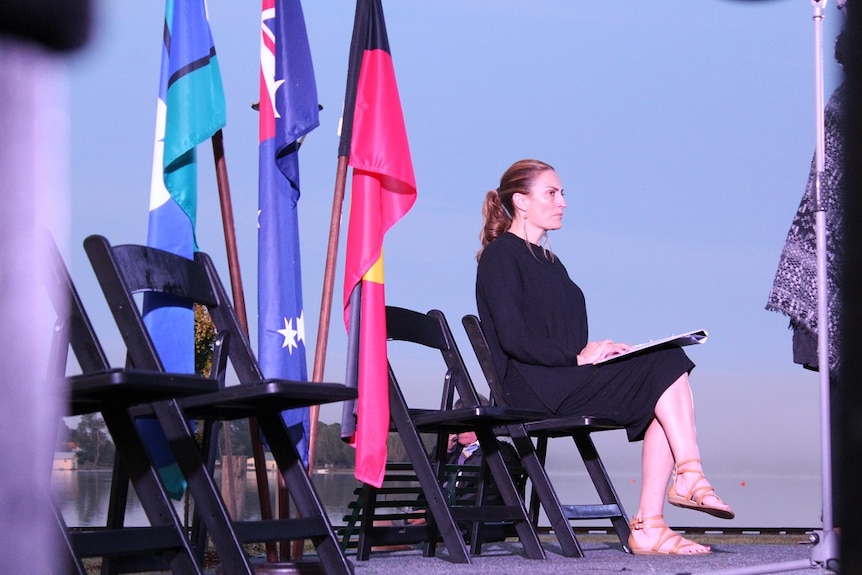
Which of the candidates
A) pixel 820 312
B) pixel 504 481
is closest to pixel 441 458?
pixel 504 481

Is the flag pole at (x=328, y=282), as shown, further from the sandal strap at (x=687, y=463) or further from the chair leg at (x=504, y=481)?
the sandal strap at (x=687, y=463)

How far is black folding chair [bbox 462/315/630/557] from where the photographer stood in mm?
3240

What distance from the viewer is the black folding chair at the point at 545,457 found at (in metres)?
3.24

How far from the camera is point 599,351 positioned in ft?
10.9

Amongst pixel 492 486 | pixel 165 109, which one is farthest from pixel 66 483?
pixel 492 486

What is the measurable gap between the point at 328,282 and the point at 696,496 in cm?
135

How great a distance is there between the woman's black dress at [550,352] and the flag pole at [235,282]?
0.98 metres

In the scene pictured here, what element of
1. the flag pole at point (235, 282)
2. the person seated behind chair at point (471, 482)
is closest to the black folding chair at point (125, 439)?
the flag pole at point (235, 282)

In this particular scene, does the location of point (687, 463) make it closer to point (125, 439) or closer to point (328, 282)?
point (328, 282)

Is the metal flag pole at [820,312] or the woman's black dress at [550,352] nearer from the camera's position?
the metal flag pole at [820,312]

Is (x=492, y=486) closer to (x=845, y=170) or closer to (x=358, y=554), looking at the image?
(x=358, y=554)

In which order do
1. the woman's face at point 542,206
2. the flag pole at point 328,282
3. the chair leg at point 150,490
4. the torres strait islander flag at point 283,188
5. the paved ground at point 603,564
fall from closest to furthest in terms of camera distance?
the chair leg at point 150,490
the paved ground at point 603,564
the torres strait islander flag at point 283,188
the flag pole at point 328,282
the woman's face at point 542,206

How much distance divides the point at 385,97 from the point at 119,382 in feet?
5.67

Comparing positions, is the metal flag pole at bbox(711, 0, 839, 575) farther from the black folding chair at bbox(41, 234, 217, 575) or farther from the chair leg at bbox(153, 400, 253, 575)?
the black folding chair at bbox(41, 234, 217, 575)
